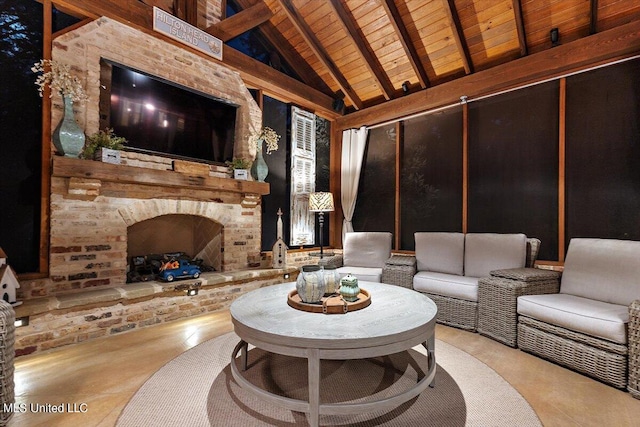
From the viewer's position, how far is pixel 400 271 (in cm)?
354

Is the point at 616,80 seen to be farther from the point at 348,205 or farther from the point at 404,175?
the point at 348,205

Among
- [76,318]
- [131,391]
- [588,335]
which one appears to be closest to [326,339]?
[131,391]

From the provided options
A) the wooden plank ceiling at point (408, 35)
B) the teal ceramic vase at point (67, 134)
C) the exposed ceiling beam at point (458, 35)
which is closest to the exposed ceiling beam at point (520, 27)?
the wooden plank ceiling at point (408, 35)

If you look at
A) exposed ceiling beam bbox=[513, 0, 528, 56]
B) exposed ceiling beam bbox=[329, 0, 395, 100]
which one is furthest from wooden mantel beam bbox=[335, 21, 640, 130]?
exposed ceiling beam bbox=[329, 0, 395, 100]

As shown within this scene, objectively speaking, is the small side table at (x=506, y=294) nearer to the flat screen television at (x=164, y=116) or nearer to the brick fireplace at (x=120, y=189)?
the brick fireplace at (x=120, y=189)

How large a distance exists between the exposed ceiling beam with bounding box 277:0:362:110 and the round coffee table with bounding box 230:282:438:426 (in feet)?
12.5

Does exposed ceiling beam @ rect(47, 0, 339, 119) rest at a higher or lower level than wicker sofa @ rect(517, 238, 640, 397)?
higher

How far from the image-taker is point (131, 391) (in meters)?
1.87

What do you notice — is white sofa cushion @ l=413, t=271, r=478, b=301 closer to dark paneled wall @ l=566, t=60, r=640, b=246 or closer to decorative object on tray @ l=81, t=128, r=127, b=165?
dark paneled wall @ l=566, t=60, r=640, b=246

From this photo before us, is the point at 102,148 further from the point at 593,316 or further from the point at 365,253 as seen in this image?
the point at 593,316

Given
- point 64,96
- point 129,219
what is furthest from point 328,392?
point 64,96

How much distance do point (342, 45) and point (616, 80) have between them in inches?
127

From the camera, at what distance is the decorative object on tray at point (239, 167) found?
3871mm

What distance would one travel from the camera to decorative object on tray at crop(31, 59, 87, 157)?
260 cm
